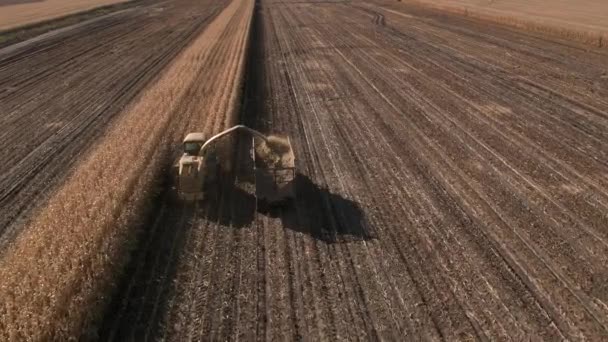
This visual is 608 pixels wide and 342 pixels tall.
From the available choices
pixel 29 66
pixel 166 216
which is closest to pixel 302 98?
pixel 166 216

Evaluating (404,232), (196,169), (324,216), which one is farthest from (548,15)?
(196,169)

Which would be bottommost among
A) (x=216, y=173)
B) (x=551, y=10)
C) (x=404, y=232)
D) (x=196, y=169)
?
(x=404, y=232)

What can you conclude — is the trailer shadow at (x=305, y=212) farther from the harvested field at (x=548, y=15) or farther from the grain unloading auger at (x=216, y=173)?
the harvested field at (x=548, y=15)

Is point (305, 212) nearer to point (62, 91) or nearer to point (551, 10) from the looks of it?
point (62, 91)

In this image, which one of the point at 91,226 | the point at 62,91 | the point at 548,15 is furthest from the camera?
the point at 548,15

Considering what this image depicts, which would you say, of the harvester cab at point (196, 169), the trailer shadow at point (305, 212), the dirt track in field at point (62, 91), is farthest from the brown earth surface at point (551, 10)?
the harvester cab at point (196, 169)

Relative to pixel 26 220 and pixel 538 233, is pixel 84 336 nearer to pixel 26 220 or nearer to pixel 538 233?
pixel 26 220

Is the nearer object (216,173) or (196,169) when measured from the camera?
(196,169)
